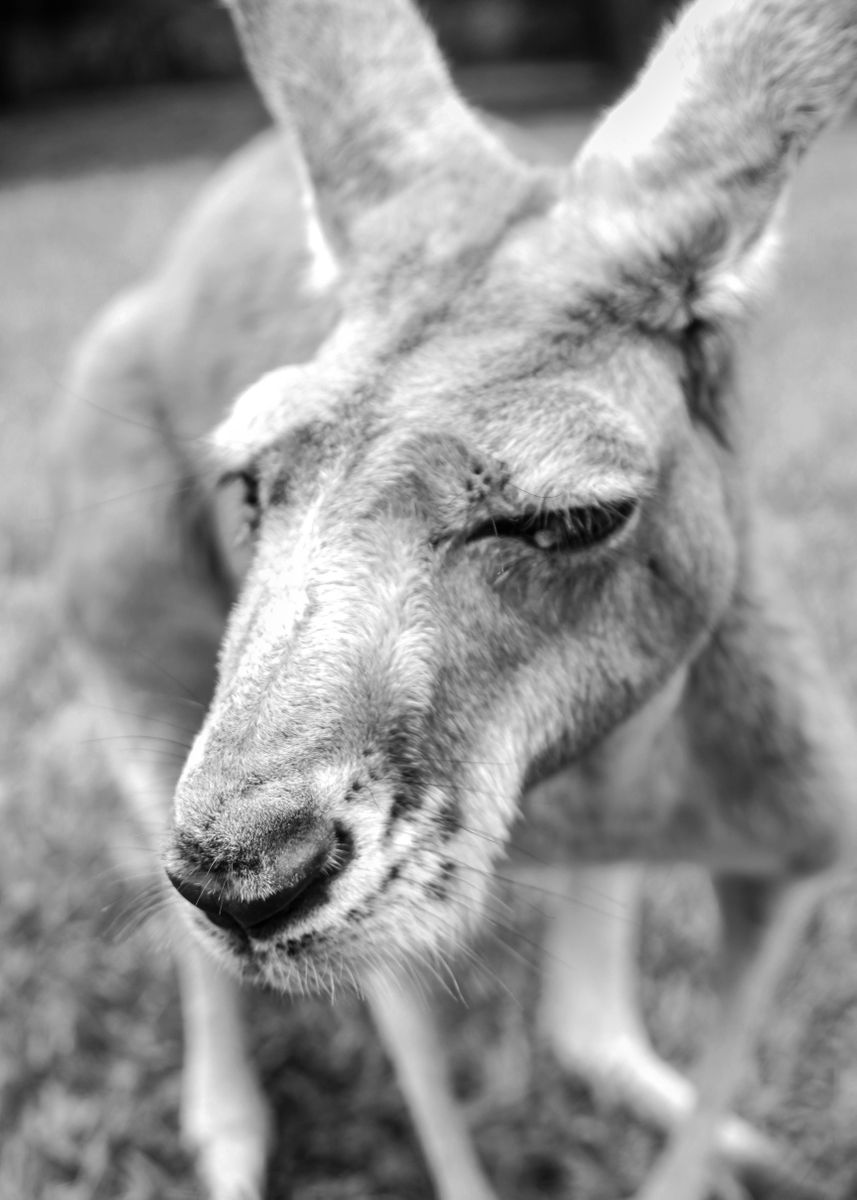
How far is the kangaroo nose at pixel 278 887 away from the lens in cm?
164

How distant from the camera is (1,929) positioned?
336 cm

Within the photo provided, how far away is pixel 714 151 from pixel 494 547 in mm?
703

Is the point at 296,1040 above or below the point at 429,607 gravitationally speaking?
below

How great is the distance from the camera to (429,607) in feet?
5.96

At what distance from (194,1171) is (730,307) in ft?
7.18

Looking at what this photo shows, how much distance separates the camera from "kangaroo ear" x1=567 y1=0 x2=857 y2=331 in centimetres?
197

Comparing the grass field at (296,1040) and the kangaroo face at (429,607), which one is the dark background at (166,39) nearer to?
the grass field at (296,1040)

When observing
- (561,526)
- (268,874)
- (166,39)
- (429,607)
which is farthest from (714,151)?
(166,39)

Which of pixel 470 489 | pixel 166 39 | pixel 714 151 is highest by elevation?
pixel 714 151

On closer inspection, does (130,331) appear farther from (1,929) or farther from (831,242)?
(831,242)

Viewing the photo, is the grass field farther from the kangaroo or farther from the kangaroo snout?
the kangaroo snout

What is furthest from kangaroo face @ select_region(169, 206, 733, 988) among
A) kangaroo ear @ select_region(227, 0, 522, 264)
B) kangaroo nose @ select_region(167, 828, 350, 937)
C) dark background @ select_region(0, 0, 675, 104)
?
dark background @ select_region(0, 0, 675, 104)

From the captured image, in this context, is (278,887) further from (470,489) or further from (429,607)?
(470,489)

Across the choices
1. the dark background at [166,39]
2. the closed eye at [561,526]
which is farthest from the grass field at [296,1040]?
the dark background at [166,39]
